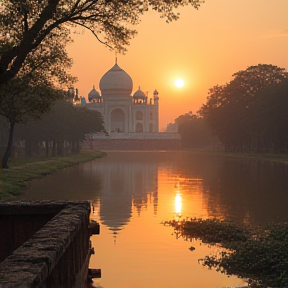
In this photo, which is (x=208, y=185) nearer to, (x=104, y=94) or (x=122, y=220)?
(x=122, y=220)

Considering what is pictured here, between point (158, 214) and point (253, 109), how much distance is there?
7446 cm

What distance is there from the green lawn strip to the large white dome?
158541mm

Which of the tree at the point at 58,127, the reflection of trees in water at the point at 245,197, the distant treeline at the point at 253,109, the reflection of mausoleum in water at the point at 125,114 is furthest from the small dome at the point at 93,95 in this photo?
the reflection of trees in water at the point at 245,197

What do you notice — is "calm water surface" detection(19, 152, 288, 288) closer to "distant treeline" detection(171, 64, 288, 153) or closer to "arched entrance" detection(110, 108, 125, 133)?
"distant treeline" detection(171, 64, 288, 153)

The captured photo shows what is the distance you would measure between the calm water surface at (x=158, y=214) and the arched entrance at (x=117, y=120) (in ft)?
471

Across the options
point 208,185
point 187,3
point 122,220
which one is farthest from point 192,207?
point 208,185

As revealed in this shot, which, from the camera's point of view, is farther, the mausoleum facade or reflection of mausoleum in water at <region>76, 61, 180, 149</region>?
the mausoleum facade

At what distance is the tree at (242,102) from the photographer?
102 m

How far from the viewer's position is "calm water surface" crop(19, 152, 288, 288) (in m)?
12.8

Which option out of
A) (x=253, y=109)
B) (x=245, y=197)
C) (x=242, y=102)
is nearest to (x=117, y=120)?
(x=242, y=102)

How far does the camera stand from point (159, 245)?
1623cm

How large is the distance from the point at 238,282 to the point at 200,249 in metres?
3.62

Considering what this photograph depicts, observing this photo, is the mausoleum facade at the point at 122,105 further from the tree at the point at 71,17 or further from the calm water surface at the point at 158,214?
the tree at the point at 71,17

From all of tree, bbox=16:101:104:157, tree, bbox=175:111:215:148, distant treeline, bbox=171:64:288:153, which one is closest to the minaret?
tree, bbox=175:111:215:148
